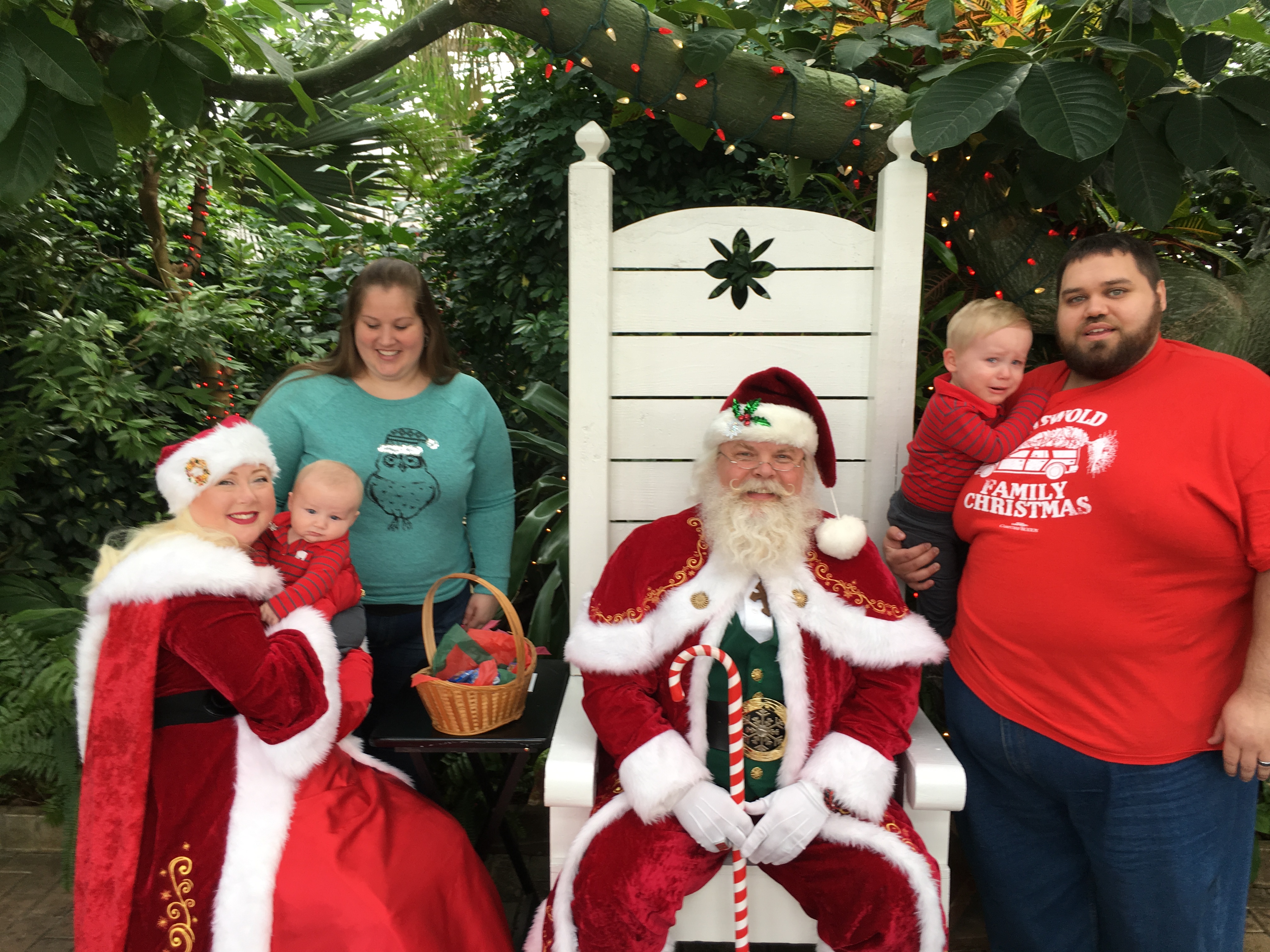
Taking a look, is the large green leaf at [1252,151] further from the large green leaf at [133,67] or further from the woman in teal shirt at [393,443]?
the large green leaf at [133,67]

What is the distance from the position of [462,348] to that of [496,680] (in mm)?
3134

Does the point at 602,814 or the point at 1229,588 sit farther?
the point at 602,814

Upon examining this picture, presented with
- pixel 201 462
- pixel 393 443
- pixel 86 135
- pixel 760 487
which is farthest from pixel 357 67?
pixel 760 487

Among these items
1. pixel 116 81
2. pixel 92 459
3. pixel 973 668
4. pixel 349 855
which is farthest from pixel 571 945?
pixel 92 459

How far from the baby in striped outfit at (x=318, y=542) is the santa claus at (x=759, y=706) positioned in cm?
57

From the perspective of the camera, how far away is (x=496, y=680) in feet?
6.26

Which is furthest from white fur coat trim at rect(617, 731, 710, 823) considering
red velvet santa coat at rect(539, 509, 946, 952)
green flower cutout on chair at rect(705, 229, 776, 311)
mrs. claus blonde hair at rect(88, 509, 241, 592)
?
green flower cutout on chair at rect(705, 229, 776, 311)

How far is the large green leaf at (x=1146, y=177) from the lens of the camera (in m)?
1.96

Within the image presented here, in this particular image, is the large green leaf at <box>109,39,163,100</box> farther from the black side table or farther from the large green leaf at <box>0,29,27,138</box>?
the black side table

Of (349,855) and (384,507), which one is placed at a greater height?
(384,507)

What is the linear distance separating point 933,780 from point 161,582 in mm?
1649

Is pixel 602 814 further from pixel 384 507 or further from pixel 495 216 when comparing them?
pixel 495 216

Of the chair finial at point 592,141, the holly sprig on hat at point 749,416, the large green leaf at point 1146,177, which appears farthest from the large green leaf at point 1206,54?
the chair finial at point 592,141

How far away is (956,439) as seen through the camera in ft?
6.30
